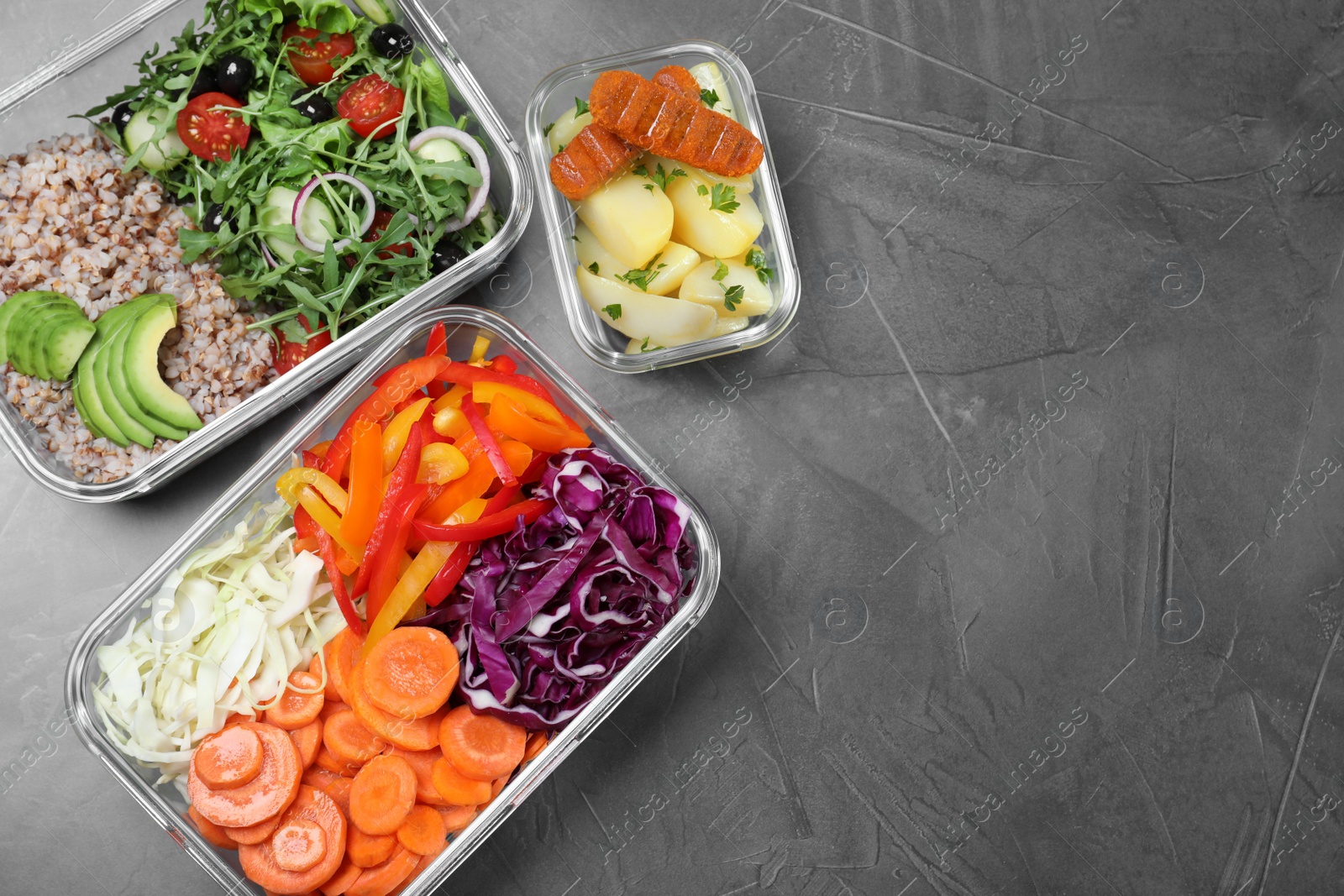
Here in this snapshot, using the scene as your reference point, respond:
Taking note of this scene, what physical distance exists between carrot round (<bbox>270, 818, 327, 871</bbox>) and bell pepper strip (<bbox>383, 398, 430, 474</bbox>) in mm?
801

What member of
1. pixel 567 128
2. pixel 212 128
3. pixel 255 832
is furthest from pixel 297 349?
pixel 255 832

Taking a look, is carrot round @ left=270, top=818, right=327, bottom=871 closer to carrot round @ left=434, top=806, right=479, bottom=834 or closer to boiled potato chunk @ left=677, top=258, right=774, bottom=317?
carrot round @ left=434, top=806, right=479, bottom=834

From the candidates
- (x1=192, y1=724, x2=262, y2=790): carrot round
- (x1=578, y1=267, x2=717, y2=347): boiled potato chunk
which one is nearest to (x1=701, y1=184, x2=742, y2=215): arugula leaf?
(x1=578, y1=267, x2=717, y2=347): boiled potato chunk

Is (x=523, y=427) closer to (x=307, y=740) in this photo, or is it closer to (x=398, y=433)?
(x=398, y=433)

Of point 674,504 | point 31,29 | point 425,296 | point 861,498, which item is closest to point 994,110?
point 861,498

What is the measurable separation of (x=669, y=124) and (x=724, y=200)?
0.22 meters

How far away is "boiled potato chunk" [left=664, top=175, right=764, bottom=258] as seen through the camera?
6.70 feet

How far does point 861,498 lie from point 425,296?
1.26m

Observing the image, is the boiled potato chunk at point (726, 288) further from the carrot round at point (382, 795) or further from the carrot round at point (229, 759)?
the carrot round at point (229, 759)

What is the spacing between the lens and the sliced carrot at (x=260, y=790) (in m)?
1.80

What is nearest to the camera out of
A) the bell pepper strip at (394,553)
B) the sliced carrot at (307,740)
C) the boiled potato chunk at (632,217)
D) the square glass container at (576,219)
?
the bell pepper strip at (394,553)

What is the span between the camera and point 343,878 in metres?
1.85

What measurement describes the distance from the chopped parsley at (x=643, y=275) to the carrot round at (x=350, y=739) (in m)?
1.20

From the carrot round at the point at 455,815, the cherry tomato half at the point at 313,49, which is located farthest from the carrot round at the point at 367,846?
the cherry tomato half at the point at 313,49
